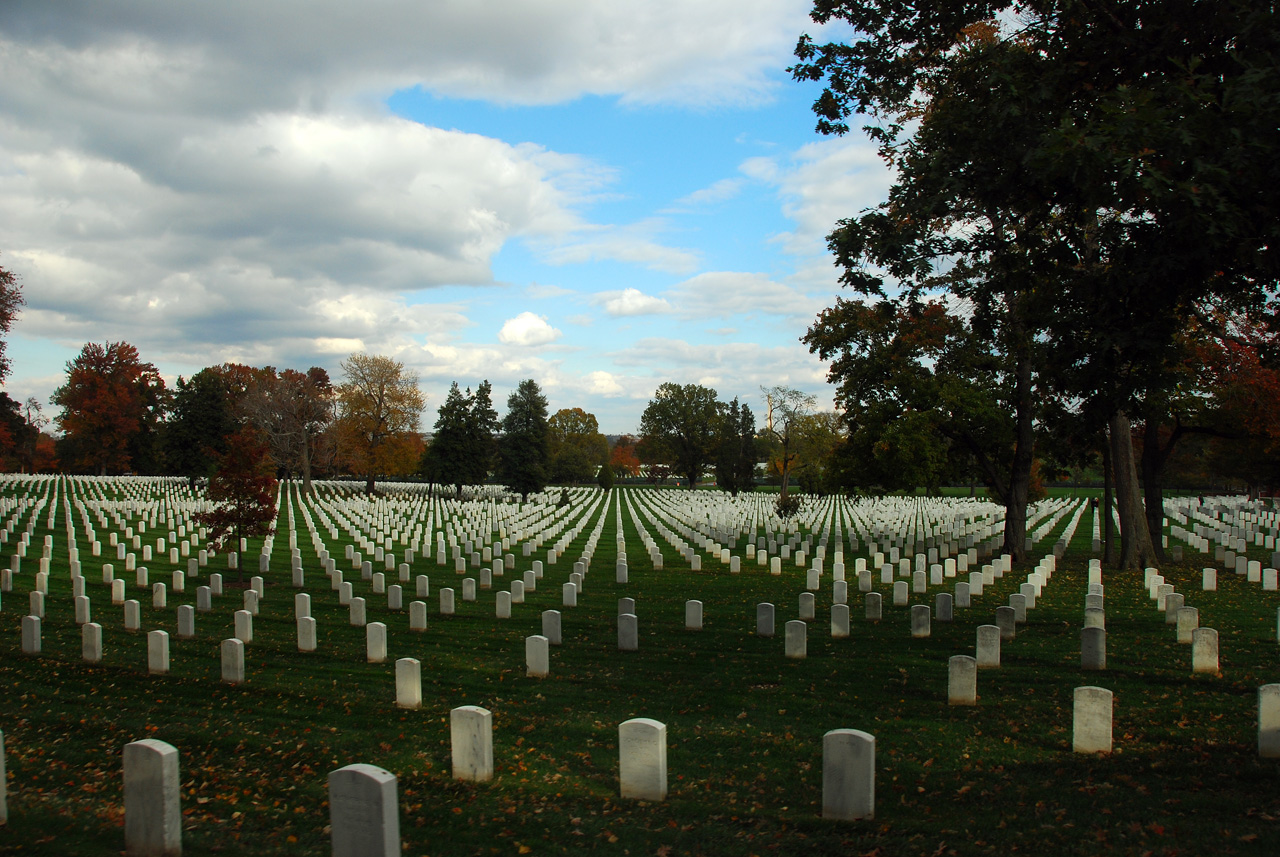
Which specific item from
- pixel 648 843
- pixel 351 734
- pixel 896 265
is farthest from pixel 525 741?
pixel 896 265

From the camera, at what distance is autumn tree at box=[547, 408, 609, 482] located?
9610 centimetres

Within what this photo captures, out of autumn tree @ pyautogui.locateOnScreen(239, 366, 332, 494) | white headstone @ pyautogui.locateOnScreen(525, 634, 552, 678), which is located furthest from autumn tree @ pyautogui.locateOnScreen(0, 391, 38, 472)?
white headstone @ pyautogui.locateOnScreen(525, 634, 552, 678)

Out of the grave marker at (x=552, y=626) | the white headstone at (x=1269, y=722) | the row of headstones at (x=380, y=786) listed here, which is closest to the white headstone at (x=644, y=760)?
the row of headstones at (x=380, y=786)

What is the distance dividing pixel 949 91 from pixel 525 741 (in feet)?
36.3

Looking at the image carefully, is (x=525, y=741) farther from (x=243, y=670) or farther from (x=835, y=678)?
(x=243, y=670)

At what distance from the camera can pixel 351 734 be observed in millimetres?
8430

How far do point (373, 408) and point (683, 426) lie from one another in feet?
143

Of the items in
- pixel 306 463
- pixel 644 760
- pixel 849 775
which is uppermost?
pixel 306 463

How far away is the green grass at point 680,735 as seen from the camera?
5559 millimetres

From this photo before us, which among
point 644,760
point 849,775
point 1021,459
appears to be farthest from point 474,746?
point 1021,459

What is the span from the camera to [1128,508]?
20.1 m

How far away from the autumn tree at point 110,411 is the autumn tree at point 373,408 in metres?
24.7

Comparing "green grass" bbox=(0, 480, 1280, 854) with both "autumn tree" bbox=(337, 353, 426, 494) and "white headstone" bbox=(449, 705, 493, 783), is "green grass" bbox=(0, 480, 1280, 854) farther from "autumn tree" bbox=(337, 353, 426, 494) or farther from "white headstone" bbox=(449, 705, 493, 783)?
"autumn tree" bbox=(337, 353, 426, 494)

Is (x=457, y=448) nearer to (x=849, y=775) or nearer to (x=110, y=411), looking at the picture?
(x=110, y=411)
